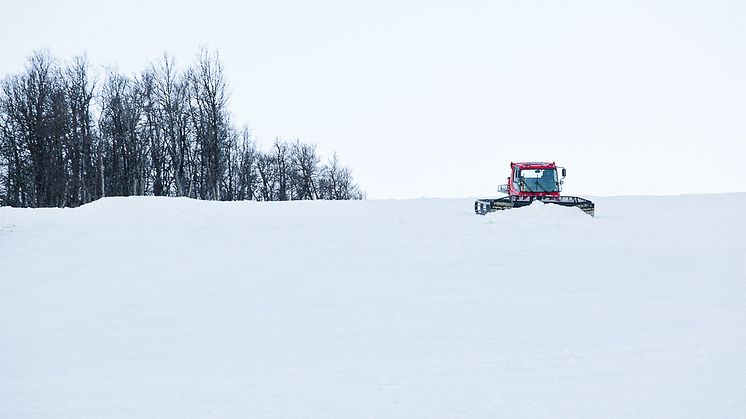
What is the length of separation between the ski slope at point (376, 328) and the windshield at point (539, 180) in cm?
826

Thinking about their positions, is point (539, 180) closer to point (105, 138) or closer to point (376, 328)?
point (376, 328)

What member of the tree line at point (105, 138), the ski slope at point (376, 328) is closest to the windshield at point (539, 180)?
the ski slope at point (376, 328)

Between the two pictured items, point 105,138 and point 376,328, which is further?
point 105,138

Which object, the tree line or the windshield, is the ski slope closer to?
→ the windshield

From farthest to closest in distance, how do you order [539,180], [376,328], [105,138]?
[105,138] → [539,180] → [376,328]

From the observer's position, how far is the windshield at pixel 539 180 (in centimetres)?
2012

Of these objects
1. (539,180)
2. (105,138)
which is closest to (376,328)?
(539,180)

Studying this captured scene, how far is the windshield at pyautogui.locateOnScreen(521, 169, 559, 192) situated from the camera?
66.0 feet

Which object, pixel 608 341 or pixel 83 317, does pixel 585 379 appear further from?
pixel 83 317

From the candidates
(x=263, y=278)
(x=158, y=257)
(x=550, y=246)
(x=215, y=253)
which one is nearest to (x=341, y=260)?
(x=263, y=278)

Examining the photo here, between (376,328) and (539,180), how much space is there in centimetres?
1585

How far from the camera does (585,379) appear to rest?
4.48m

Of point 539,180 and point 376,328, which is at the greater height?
point 539,180

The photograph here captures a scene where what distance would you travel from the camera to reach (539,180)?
2023 centimetres
